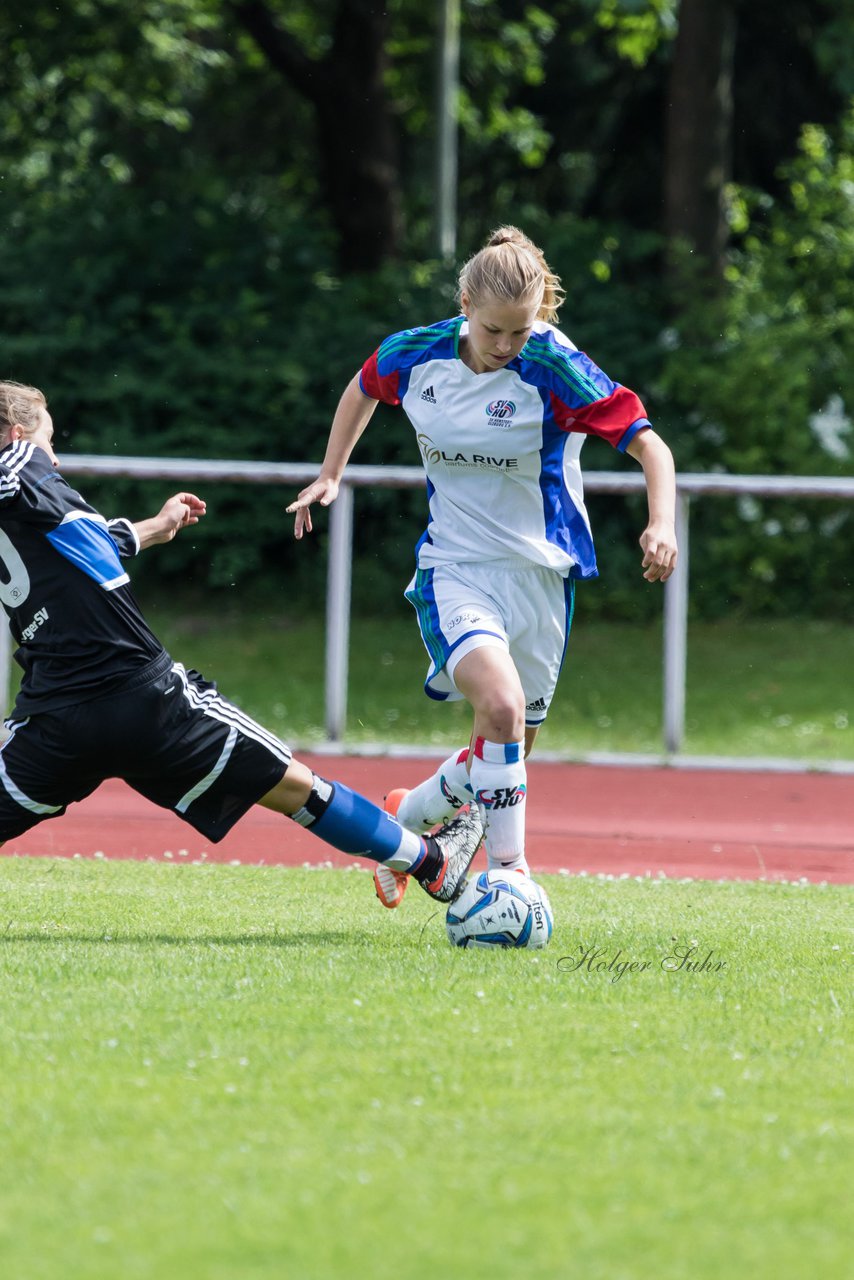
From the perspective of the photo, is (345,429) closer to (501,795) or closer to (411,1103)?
(501,795)

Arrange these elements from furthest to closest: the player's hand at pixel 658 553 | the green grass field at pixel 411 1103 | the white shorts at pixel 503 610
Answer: the white shorts at pixel 503 610 → the player's hand at pixel 658 553 → the green grass field at pixel 411 1103

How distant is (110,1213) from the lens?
2.93 m

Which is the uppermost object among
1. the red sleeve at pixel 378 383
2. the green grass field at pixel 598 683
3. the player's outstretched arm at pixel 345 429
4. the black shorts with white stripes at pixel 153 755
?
the red sleeve at pixel 378 383

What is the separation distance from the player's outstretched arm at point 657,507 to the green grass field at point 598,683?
590 centimetres

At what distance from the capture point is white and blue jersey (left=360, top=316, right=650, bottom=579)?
5445 millimetres

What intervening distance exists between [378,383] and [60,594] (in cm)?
136

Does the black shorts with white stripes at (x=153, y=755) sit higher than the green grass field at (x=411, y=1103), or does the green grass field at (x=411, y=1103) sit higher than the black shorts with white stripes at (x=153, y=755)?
the black shorts with white stripes at (x=153, y=755)

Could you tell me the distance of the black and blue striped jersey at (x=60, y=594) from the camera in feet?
16.9

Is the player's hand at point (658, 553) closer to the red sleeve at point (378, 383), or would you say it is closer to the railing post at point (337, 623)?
the red sleeve at point (378, 383)

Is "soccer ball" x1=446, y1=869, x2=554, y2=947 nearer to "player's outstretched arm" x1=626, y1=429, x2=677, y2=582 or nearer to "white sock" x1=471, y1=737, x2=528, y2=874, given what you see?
"white sock" x1=471, y1=737, x2=528, y2=874

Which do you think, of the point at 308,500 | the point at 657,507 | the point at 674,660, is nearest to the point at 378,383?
the point at 308,500

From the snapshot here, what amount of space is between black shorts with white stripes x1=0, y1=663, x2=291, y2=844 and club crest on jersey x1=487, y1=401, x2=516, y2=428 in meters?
1.21

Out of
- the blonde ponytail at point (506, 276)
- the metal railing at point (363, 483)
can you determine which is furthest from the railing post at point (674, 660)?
the blonde ponytail at point (506, 276)

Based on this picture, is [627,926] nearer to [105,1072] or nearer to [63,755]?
[63,755]
